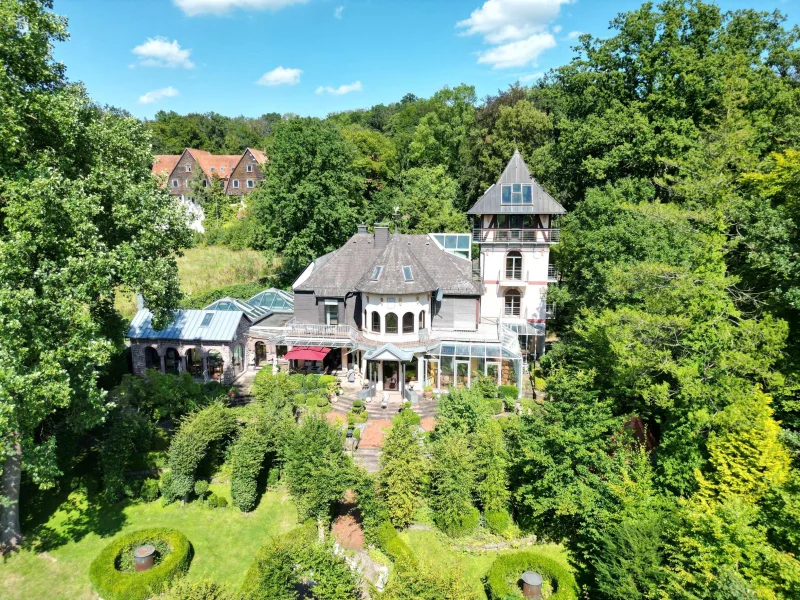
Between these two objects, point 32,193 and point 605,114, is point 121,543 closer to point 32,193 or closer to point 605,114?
point 32,193

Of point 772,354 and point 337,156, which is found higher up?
point 337,156

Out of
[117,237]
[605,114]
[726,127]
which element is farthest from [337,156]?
[726,127]

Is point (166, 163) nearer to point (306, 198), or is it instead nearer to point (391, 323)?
point (306, 198)

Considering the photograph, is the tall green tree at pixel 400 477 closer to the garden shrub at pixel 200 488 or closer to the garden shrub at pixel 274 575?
the garden shrub at pixel 274 575

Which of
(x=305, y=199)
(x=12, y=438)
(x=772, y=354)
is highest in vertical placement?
(x=305, y=199)

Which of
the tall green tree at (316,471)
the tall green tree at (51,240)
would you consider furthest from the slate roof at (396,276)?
the tall green tree at (51,240)

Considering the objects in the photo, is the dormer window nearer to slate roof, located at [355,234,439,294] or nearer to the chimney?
the chimney
